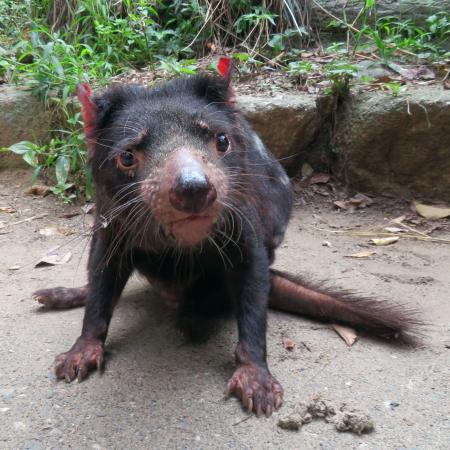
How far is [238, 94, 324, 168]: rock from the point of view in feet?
16.6

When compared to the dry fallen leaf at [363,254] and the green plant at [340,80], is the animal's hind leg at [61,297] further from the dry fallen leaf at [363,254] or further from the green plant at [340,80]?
the green plant at [340,80]

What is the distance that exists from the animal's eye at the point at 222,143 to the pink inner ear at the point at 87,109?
22.7 inches

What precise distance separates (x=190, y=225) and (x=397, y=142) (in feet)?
11.0

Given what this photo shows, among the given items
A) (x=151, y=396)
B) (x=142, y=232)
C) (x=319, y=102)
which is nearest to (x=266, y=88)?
(x=319, y=102)

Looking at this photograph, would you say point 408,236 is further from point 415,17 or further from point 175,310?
point 415,17

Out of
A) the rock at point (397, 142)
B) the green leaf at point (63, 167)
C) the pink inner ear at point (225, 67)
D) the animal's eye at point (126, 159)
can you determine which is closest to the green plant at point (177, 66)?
the green leaf at point (63, 167)

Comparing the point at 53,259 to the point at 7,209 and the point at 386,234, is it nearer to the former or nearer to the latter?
the point at 7,209

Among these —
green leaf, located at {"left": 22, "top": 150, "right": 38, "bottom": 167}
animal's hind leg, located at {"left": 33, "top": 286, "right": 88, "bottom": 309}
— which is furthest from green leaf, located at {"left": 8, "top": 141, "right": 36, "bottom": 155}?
animal's hind leg, located at {"left": 33, "top": 286, "right": 88, "bottom": 309}

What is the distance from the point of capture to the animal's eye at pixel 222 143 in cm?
251

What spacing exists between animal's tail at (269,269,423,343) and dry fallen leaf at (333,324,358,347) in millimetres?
32

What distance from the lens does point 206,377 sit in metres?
2.53

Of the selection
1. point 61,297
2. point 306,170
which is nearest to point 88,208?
point 61,297

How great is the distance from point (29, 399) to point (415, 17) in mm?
5481

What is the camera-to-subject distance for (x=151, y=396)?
2.39 metres
